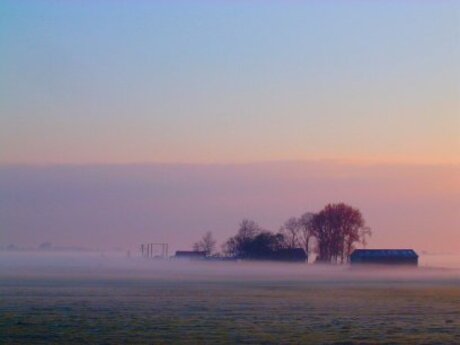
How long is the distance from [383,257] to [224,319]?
410 feet

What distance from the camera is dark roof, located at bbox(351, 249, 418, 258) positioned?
16250 cm

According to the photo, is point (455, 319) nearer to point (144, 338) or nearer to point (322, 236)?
point (144, 338)

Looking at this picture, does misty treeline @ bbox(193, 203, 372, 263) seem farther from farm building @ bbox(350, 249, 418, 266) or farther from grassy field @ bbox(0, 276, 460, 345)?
grassy field @ bbox(0, 276, 460, 345)

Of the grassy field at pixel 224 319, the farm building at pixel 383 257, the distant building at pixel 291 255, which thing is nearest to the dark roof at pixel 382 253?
the farm building at pixel 383 257

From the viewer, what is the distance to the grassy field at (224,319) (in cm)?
3356

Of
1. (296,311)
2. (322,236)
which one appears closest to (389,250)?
(322,236)

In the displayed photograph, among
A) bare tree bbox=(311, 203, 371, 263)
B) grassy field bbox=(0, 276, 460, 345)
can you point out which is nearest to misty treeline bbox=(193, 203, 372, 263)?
bare tree bbox=(311, 203, 371, 263)

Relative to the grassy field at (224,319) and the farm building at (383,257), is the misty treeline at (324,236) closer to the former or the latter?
the farm building at (383,257)

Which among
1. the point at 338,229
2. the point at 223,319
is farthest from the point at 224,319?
the point at 338,229

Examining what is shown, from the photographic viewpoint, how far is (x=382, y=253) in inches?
6447

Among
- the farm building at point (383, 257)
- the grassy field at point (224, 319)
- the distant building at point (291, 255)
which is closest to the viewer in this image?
the grassy field at point (224, 319)

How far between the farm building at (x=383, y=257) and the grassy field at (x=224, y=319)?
331ft

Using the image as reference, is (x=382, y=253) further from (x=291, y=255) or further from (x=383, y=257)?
(x=291, y=255)

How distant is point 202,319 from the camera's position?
4075 cm
